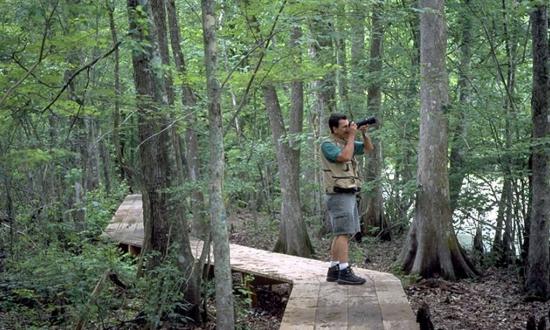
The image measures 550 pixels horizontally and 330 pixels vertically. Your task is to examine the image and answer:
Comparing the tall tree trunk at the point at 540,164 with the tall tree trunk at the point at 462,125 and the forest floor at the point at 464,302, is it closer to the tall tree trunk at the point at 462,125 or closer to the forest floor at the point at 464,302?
the forest floor at the point at 464,302

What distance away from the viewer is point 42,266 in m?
6.97

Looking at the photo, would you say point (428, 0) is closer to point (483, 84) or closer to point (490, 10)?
point (490, 10)

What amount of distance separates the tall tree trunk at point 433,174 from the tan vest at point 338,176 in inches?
167

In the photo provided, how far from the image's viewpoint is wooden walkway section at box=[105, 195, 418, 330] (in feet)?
18.8

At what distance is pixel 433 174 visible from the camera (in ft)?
34.4

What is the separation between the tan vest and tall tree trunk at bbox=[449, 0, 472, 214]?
15.4 feet

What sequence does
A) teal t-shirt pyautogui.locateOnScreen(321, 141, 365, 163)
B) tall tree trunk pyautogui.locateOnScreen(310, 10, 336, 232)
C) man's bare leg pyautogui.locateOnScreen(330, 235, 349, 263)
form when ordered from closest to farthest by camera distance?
teal t-shirt pyautogui.locateOnScreen(321, 141, 365, 163) → man's bare leg pyautogui.locateOnScreen(330, 235, 349, 263) → tall tree trunk pyautogui.locateOnScreen(310, 10, 336, 232)

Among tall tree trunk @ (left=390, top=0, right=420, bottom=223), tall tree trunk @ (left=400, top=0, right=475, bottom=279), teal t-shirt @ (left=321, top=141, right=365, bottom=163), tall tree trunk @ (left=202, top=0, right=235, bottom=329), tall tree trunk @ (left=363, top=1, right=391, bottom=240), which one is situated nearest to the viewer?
tall tree trunk @ (left=202, top=0, right=235, bottom=329)

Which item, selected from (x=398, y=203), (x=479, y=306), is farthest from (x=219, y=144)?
(x=398, y=203)

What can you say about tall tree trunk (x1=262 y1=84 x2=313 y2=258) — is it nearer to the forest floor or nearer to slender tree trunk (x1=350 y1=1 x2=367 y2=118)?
the forest floor

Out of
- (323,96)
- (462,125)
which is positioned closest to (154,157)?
(462,125)

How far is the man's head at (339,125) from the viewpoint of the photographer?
21.6ft

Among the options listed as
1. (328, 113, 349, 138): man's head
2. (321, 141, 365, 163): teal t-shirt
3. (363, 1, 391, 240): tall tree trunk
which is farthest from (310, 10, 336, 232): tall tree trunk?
(321, 141, 365, 163): teal t-shirt

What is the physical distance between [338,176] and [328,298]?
131 centimetres
